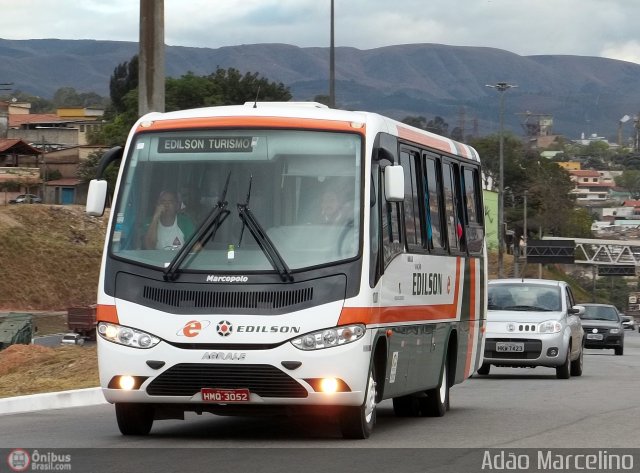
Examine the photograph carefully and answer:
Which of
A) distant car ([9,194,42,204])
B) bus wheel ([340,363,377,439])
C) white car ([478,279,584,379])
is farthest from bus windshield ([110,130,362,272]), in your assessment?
distant car ([9,194,42,204])

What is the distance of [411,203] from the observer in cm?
1496

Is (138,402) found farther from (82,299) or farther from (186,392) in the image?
(82,299)

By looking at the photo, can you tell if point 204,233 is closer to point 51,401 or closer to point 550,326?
point 51,401

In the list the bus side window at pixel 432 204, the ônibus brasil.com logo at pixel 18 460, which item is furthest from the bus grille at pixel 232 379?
the bus side window at pixel 432 204

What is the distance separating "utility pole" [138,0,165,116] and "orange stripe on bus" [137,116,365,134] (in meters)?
7.99

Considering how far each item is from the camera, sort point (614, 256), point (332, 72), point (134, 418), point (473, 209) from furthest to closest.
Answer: point (614, 256) < point (332, 72) < point (473, 209) < point (134, 418)

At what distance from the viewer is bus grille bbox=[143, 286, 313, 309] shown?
12.4 metres

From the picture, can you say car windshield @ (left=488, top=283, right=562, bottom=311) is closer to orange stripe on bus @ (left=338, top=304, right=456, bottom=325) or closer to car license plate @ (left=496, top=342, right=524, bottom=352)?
car license plate @ (left=496, top=342, right=524, bottom=352)

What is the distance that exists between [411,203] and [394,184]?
1.96 meters

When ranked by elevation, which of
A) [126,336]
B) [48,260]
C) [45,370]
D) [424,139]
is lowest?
[48,260]

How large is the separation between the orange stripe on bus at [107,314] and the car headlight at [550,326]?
14.1m

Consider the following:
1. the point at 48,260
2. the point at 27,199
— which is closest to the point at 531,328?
the point at 48,260

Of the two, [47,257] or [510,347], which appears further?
[47,257]

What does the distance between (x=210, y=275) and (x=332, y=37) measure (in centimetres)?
3061
